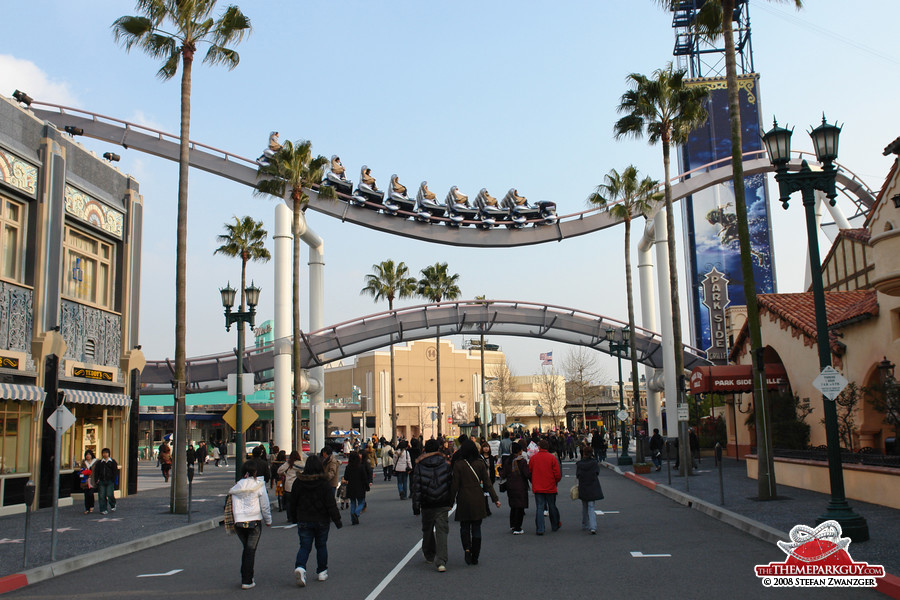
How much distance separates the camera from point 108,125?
37594mm

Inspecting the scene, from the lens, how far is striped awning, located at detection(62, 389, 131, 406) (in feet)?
73.9

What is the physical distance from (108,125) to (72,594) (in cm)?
3204

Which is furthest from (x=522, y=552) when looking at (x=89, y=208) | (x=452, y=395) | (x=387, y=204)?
(x=452, y=395)

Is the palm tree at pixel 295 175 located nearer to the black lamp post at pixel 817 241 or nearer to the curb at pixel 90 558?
the curb at pixel 90 558

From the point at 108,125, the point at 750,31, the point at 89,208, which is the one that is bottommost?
the point at 89,208

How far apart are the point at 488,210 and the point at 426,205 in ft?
11.1

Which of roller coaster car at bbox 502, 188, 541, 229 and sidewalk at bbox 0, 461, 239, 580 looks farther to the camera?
roller coaster car at bbox 502, 188, 541, 229

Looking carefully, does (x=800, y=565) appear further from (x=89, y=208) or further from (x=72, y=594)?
(x=89, y=208)

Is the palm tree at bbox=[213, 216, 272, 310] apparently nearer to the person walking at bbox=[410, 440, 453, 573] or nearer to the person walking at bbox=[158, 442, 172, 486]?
the person walking at bbox=[158, 442, 172, 486]

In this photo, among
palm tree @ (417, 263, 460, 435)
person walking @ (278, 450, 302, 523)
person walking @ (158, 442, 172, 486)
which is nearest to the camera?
person walking @ (278, 450, 302, 523)

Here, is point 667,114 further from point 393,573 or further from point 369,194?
point 393,573

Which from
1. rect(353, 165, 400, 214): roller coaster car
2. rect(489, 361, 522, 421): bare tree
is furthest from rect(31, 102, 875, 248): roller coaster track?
rect(489, 361, 522, 421): bare tree

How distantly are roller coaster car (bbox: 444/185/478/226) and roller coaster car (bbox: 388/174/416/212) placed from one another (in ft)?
6.91

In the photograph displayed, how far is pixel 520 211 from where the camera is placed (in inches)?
Answer: 1674
